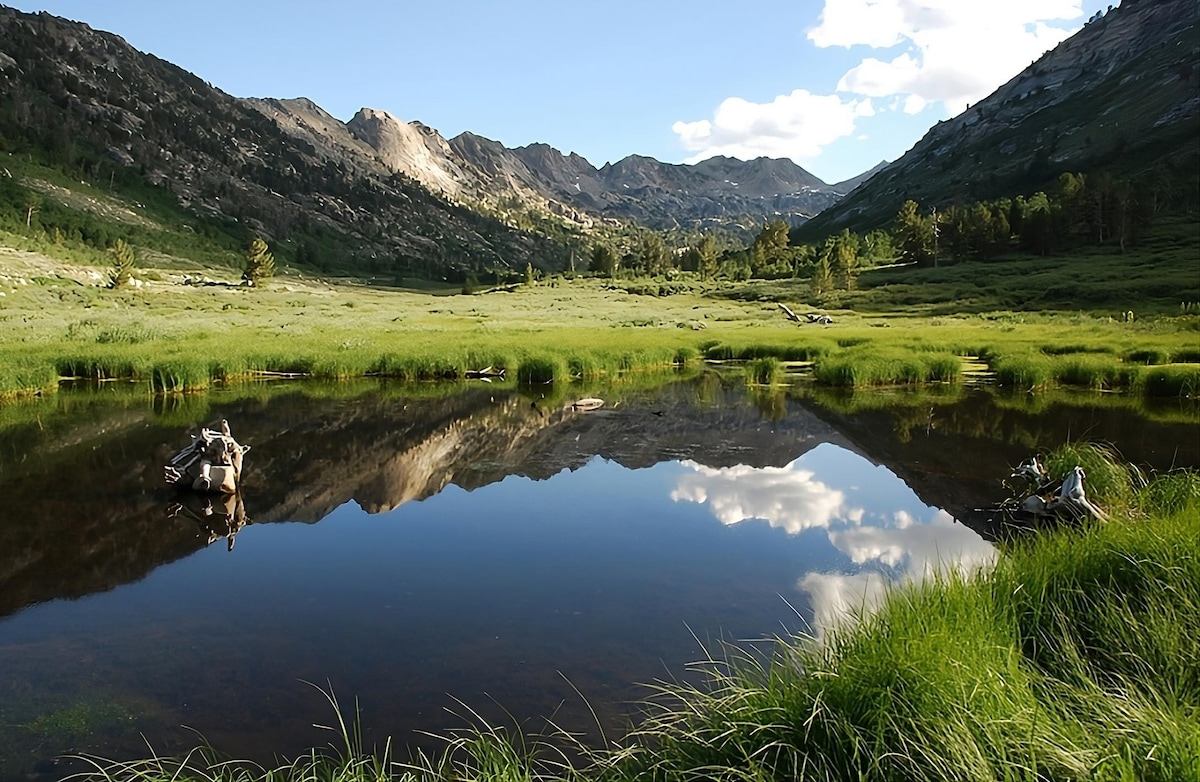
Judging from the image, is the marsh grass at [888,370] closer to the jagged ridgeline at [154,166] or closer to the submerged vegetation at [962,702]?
the submerged vegetation at [962,702]

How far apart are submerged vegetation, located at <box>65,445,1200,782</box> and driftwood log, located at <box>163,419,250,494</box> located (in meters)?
9.98

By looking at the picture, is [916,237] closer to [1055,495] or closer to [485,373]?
[485,373]

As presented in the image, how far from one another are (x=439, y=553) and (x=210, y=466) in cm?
616

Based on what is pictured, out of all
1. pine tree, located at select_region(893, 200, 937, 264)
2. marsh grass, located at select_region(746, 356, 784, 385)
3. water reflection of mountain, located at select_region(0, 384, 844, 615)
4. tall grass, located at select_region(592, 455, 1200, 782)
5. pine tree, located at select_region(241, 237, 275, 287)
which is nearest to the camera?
tall grass, located at select_region(592, 455, 1200, 782)

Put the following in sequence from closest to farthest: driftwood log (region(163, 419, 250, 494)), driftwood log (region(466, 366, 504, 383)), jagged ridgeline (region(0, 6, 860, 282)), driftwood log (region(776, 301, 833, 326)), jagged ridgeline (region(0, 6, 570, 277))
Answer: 1. driftwood log (region(163, 419, 250, 494))
2. driftwood log (region(466, 366, 504, 383))
3. driftwood log (region(776, 301, 833, 326))
4. jagged ridgeline (region(0, 6, 860, 282))
5. jagged ridgeline (region(0, 6, 570, 277))

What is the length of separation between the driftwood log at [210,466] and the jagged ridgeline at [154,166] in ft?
302

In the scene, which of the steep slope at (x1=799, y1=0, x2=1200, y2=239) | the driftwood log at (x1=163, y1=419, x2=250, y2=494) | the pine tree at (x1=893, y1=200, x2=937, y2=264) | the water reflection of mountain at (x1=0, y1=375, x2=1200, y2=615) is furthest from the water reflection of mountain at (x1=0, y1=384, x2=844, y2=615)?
the steep slope at (x1=799, y1=0, x2=1200, y2=239)

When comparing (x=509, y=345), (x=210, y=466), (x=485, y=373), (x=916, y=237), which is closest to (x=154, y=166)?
(x=916, y=237)

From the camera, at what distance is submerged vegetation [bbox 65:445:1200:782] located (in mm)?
4387

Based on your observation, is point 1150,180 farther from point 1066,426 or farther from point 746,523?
point 746,523

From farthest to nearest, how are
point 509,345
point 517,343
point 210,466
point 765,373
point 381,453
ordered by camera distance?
point 517,343 < point 509,345 < point 765,373 < point 381,453 < point 210,466

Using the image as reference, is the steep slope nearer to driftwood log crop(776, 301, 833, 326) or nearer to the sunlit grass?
driftwood log crop(776, 301, 833, 326)

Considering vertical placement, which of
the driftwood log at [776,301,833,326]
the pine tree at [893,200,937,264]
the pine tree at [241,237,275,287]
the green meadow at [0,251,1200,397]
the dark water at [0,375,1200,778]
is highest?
the pine tree at [893,200,937,264]

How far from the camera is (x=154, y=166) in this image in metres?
149
